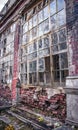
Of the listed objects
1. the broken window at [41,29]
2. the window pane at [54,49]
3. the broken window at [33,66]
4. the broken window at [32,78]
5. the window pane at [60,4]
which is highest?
the window pane at [60,4]

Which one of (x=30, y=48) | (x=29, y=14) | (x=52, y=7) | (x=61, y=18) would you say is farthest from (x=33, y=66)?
(x=29, y=14)

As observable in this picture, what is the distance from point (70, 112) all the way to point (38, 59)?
114 inches

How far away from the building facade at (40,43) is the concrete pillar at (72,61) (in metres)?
0.34

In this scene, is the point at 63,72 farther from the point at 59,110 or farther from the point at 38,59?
the point at 38,59

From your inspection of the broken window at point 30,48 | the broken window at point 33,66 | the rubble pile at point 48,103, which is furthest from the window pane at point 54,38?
the rubble pile at point 48,103

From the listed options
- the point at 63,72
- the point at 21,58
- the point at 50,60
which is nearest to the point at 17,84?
the point at 21,58

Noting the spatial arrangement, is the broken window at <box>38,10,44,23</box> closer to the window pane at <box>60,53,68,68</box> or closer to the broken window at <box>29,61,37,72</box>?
the broken window at <box>29,61,37,72</box>

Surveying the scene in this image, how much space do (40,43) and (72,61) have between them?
230 cm

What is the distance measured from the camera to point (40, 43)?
6883 mm

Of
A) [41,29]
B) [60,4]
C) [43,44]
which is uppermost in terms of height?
[60,4]

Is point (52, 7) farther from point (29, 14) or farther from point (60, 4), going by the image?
point (29, 14)

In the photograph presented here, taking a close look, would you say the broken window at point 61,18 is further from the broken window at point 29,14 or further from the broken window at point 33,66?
the broken window at point 29,14

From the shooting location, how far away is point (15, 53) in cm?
891

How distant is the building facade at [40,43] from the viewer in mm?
5695
